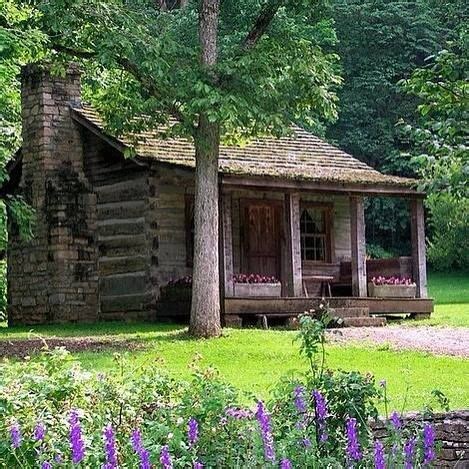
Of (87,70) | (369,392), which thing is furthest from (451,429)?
(87,70)

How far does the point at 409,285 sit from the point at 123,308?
624 cm

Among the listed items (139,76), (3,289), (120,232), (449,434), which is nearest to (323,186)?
(120,232)

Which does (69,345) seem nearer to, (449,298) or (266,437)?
(266,437)

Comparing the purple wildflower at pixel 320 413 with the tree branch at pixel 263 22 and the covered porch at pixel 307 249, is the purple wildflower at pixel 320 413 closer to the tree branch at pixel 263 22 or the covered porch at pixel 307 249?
the tree branch at pixel 263 22

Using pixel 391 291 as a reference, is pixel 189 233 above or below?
above

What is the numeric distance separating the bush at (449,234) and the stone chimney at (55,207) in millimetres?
19026

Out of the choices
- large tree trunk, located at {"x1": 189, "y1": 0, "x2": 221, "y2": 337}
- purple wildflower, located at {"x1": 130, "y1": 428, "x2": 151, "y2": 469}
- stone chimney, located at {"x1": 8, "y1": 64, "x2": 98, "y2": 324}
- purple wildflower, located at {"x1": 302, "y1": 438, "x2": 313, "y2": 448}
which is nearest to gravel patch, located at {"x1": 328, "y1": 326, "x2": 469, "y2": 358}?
large tree trunk, located at {"x1": 189, "y1": 0, "x2": 221, "y2": 337}

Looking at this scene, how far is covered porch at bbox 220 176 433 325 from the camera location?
2078cm

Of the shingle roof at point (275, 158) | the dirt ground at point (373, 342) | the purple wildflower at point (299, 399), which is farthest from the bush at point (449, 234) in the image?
the purple wildflower at point (299, 399)

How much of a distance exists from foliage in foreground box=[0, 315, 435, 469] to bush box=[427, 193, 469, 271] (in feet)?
107

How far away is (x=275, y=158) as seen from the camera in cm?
2419

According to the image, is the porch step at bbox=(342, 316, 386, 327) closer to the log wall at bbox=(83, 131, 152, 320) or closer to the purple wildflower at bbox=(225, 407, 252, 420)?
the log wall at bbox=(83, 131, 152, 320)

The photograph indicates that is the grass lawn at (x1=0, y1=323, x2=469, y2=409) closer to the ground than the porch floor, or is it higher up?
closer to the ground

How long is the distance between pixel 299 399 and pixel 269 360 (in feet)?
29.5
